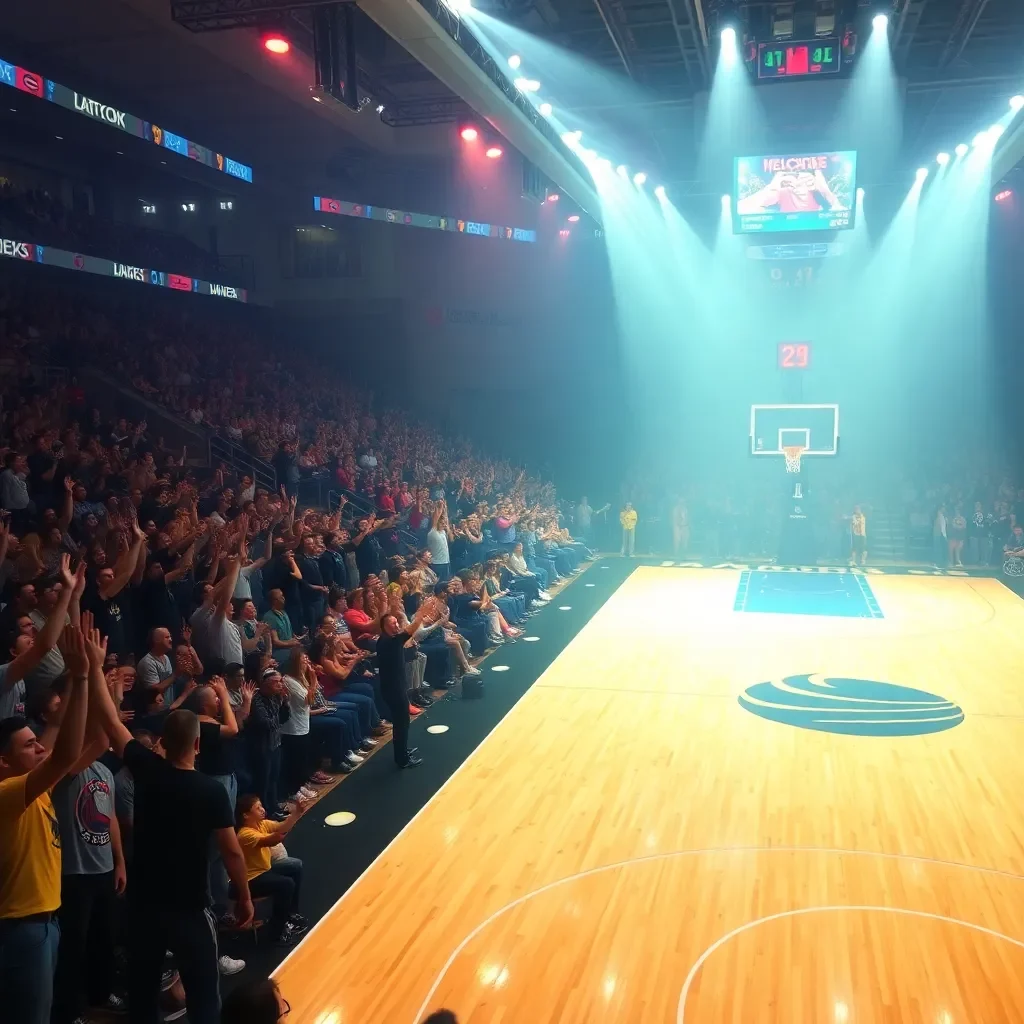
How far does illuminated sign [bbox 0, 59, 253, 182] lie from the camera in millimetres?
13289

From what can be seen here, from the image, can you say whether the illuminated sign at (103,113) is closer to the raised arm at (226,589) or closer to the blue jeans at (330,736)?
the raised arm at (226,589)

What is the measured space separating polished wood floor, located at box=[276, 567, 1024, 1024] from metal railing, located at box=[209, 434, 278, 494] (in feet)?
23.2

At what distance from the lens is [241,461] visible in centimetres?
1598

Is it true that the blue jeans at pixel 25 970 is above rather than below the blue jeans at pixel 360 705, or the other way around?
above

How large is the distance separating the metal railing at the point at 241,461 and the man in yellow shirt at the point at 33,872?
12012mm

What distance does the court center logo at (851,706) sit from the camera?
30.9 feet

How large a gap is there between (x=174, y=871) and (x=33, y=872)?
1.66 ft

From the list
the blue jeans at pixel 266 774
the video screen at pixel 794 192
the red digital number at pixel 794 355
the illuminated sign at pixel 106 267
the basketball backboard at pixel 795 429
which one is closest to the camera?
the blue jeans at pixel 266 774

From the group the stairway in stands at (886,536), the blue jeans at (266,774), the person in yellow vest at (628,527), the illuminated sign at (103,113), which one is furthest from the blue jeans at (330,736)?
the stairway in stands at (886,536)

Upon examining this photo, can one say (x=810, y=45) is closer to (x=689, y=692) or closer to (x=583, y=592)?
(x=689, y=692)

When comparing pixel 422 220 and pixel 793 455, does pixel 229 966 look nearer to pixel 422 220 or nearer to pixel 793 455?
pixel 793 455

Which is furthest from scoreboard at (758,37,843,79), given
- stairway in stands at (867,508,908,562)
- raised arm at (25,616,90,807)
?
stairway in stands at (867,508,908,562)

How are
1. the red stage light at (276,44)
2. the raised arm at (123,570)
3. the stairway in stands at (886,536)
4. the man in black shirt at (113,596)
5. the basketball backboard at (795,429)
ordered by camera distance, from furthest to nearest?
the stairway in stands at (886,536) → the basketball backboard at (795,429) → the red stage light at (276,44) → the man in black shirt at (113,596) → the raised arm at (123,570)

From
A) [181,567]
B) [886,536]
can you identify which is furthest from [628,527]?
[181,567]
